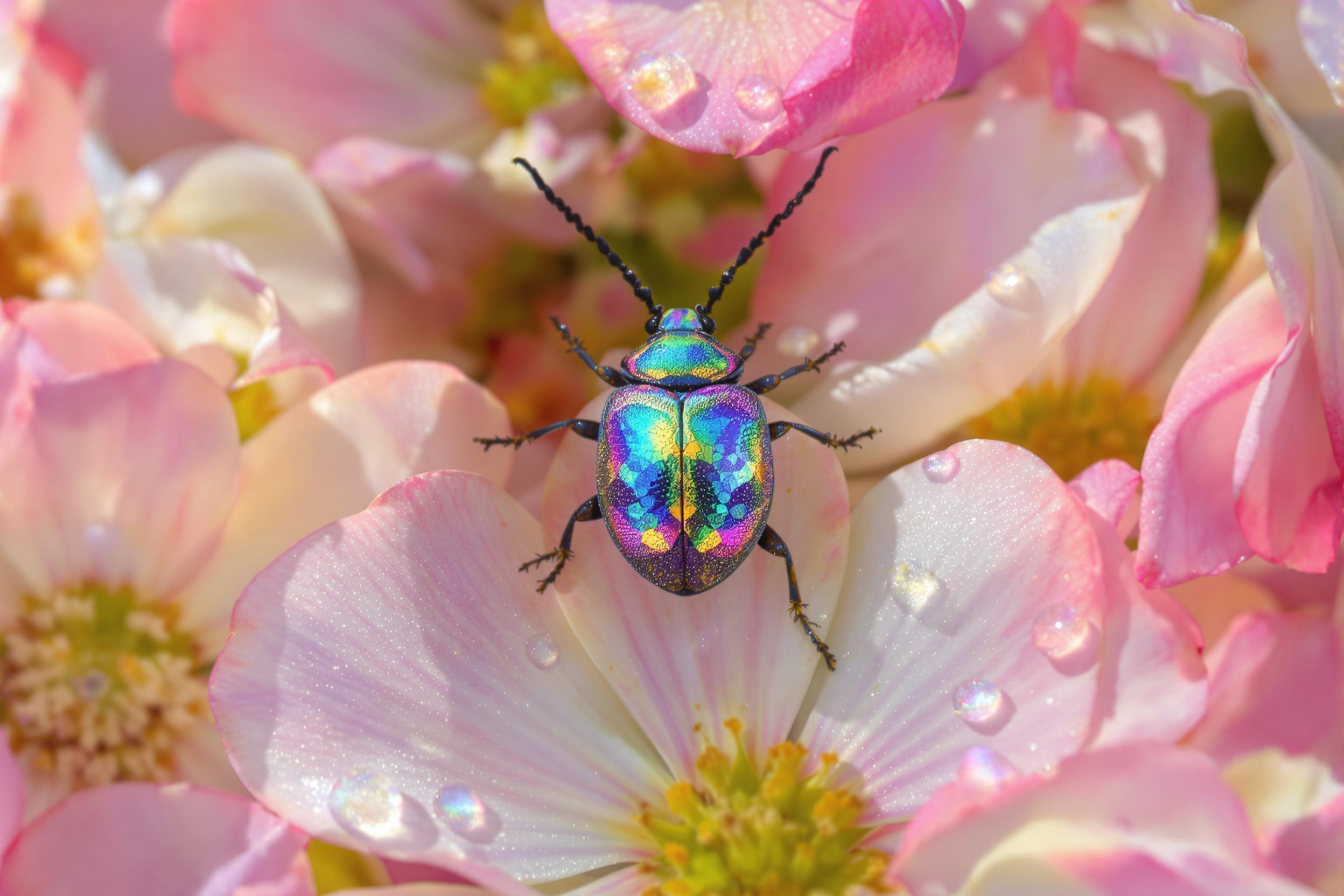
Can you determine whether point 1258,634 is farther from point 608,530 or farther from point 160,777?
point 160,777

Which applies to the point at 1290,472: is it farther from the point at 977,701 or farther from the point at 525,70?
the point at 525,70

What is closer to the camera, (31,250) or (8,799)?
(8,799)

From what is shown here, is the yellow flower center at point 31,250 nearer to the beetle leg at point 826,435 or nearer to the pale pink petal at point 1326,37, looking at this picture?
the beetle leg at point 826,435

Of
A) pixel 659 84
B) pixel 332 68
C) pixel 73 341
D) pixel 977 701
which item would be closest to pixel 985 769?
pixel 977 701

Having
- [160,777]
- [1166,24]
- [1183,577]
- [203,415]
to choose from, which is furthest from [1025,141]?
[160,777]

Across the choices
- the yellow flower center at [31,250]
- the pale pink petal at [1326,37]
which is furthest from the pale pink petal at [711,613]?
the yellow flower center at [31,250]

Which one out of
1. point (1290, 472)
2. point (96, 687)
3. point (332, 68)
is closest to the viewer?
point (1290, 472)
